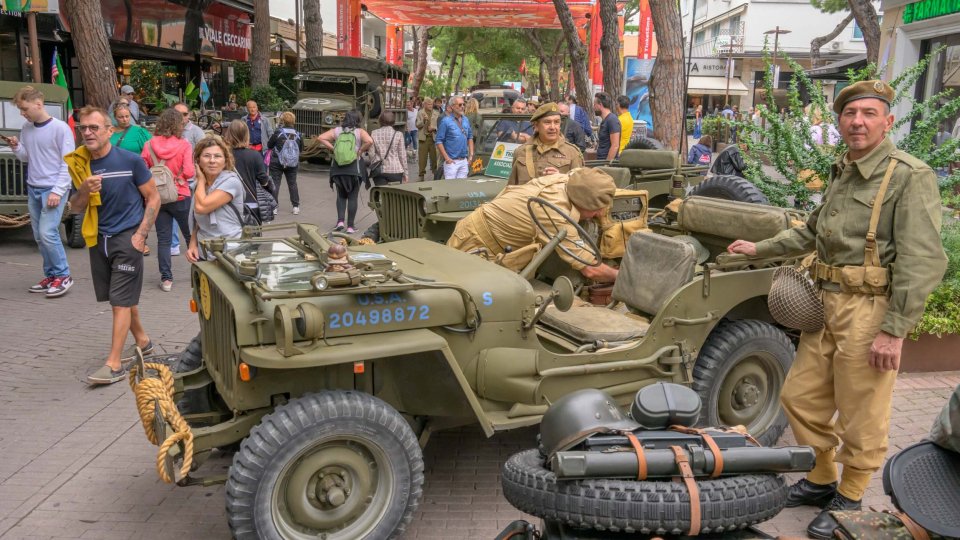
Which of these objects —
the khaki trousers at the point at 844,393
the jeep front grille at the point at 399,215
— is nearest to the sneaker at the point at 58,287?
the jeep front grille at the point at 399,215

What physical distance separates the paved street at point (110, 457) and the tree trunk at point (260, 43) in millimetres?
17056

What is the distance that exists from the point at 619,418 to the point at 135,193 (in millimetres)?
4692

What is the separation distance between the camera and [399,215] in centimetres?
830

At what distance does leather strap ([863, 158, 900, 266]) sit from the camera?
12.8ft

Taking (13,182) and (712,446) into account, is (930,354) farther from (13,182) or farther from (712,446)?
(13,182)

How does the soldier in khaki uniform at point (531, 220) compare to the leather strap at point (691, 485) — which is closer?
the leather strap at point (691, 485)

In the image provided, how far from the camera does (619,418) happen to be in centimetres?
265

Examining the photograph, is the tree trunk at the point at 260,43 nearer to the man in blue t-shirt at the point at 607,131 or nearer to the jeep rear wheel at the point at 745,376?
the man in blue t-shirt at the point at 607,131

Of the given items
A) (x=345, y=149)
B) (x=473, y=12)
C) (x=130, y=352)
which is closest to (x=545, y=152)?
(x=130, y=352)

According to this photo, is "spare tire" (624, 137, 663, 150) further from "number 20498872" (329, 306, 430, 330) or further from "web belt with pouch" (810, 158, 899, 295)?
"number 20498872" (329, 306, 430, 330)

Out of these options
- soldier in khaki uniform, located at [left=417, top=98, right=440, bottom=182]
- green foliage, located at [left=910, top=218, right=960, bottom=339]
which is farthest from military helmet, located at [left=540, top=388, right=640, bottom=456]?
soldier in khaki uniform, located at [left=417, top=98, right=440, bottom=182]

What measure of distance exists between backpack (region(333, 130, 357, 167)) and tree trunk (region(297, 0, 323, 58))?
14.4m

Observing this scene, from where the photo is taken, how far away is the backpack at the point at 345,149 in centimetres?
1190

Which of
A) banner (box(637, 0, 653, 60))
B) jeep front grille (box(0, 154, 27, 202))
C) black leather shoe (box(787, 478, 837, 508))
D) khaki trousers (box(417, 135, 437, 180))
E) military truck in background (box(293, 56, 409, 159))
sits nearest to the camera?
black leather shoe (box(787, 478, 837, 508))
